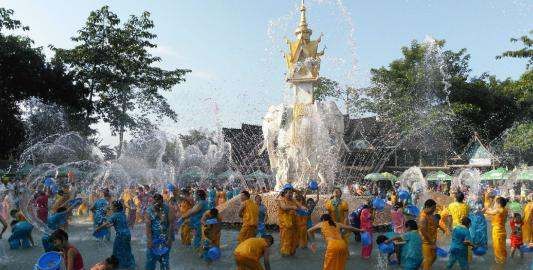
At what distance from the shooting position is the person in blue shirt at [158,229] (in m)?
8.02

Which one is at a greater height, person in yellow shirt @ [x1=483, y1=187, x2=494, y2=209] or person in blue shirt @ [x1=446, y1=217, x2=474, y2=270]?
person in yellow shirt @ [x1=483, y1=187, x2=494, y2=209]

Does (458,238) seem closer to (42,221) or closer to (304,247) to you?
(304,247)

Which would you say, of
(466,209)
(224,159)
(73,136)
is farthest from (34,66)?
(466,209)

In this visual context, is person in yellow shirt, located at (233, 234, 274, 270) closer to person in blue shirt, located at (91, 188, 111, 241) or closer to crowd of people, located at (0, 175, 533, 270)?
crowd of people, located at (0, 175, 533, 270)

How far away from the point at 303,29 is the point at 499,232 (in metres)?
12.6

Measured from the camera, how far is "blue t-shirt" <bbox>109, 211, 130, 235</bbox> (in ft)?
27.8

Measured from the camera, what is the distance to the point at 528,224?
11.5 metres

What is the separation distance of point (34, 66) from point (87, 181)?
31.5 feet

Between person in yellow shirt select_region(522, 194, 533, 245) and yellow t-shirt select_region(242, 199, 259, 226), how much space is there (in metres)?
6.25

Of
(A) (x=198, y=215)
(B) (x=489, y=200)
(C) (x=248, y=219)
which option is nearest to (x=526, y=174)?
(B) (x=489, y=200)

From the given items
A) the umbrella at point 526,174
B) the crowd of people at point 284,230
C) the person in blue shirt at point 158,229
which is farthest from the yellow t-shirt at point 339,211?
the umbrella at point 526,174

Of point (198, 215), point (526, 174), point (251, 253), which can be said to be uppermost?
point (526, 174)

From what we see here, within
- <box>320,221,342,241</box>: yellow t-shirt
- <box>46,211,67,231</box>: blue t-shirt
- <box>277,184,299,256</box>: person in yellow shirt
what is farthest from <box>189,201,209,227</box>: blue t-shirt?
<box>320,221,342,241</box>: yellow t-shirt

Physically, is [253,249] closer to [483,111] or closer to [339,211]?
[339,211]
